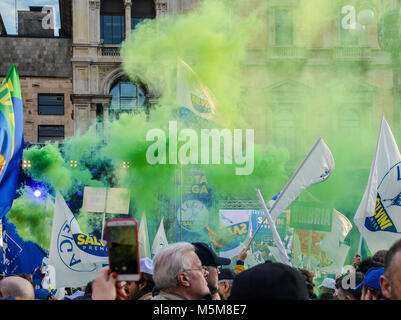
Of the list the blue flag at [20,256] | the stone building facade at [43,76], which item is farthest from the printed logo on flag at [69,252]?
the stone building facade at [43,76]

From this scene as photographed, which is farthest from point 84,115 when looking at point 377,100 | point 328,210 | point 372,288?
point 372,288

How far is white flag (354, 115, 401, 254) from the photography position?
24.1 feet

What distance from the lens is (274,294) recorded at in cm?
240

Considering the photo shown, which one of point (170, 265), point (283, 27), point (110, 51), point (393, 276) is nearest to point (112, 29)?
point (110, 51)

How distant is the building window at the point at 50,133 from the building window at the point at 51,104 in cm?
81

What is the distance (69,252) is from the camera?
935 cm

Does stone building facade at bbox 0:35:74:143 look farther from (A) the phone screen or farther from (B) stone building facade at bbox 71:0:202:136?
(A) the phone screen

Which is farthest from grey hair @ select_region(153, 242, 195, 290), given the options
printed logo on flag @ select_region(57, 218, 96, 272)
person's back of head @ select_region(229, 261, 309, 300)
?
printed logo on flag @ select_region(57, 218, 96, 272)

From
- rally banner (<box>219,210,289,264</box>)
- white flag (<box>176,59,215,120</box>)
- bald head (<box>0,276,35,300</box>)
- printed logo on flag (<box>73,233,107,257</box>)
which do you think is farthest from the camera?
rally banner (<box>219,210,289,264</box>)

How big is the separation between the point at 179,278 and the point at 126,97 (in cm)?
2631

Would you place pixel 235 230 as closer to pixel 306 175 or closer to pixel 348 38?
pixel 306 175
